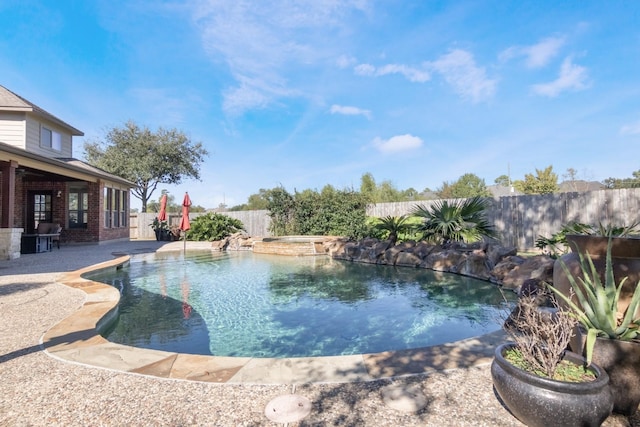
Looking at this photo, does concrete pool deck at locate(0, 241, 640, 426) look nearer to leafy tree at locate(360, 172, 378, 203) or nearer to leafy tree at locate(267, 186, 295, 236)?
leafy tree at locate(267, 186, 295, 236)

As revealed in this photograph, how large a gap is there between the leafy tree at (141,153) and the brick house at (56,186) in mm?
8291

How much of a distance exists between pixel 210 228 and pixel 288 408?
1592 cm

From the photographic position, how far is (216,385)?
7.45ft

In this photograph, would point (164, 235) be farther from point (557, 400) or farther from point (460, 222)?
point (557, 400)

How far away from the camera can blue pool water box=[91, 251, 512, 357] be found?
3689mm

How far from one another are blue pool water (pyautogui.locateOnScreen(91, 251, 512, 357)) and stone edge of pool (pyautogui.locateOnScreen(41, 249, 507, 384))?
0.65 meters

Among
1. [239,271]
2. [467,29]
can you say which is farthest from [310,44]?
[239,271]

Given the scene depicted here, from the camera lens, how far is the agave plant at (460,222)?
29.9 ft

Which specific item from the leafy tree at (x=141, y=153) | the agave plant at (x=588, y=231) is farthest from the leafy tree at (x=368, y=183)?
the agave plant at (x=588, y=231)

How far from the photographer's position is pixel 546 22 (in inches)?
372

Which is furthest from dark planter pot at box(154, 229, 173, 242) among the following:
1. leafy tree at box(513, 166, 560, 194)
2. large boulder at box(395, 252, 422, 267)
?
leafy tree at box(513, 166, 560, 194)

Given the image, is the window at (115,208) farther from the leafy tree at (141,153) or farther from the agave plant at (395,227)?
the agave plant at (395,227)

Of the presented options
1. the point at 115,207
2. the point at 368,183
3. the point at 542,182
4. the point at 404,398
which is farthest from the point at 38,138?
the point at 542,182

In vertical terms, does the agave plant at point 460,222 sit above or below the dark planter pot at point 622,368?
above
